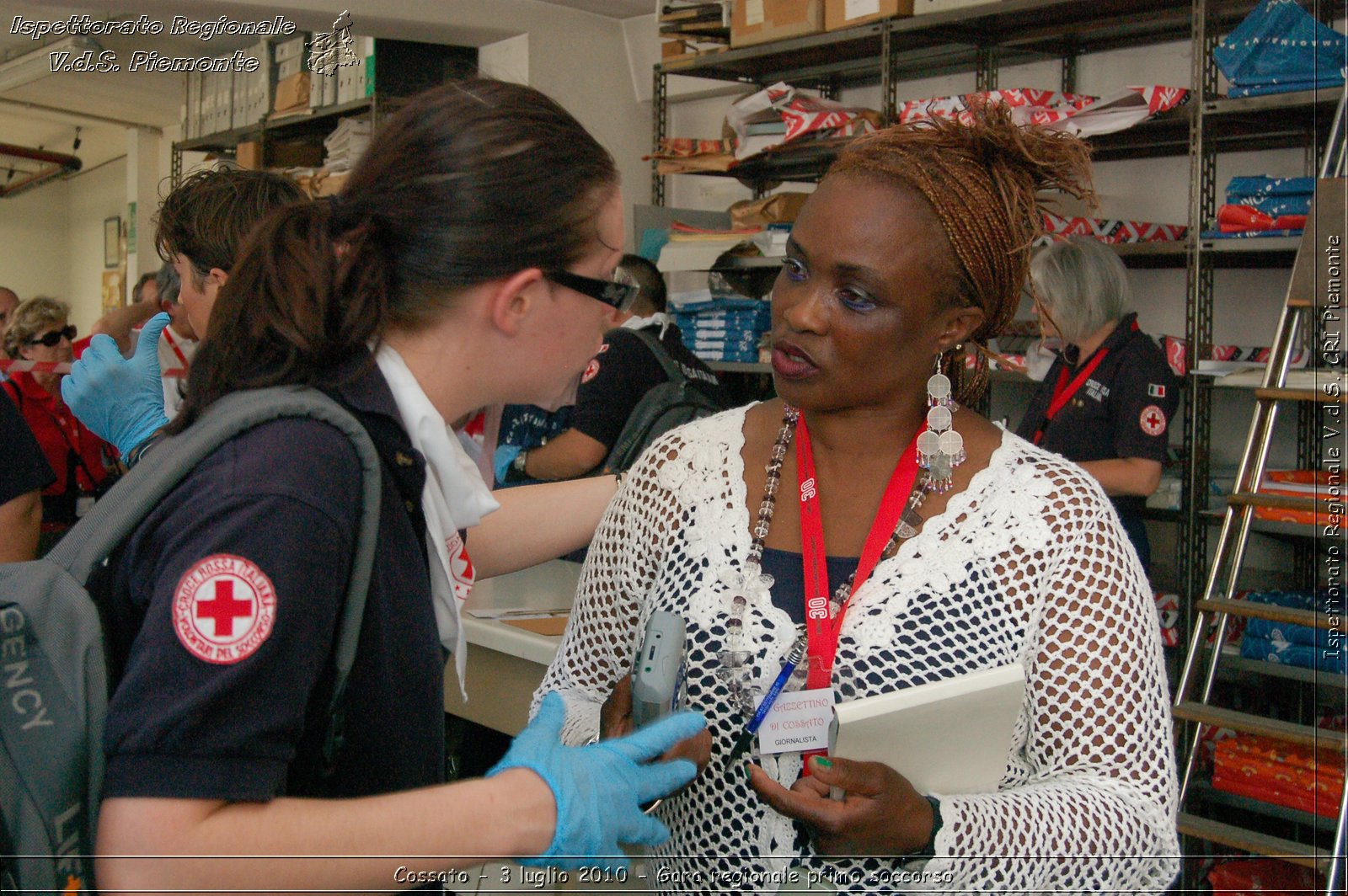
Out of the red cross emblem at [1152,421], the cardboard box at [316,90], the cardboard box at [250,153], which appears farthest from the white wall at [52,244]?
the red cross emblem at [1152,421]

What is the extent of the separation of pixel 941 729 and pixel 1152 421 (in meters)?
2.46

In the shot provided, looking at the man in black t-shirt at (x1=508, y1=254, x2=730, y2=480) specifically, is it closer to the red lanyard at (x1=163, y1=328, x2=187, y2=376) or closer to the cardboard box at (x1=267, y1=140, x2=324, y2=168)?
the red lanyard at (x1=163, y1=328, x2=187, y2=376)

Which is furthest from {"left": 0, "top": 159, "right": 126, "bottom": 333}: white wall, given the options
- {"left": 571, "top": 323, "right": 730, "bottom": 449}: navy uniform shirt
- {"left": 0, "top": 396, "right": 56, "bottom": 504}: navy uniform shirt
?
{"left": 0, "top": 396, "right": 56, "bottom": 504}: navy uniform shirt

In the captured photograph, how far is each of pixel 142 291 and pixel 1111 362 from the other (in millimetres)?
5784

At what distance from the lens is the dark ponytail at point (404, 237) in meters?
0.98

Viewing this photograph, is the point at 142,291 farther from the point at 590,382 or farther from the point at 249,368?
the point at 249,368

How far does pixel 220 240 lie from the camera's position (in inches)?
84.5

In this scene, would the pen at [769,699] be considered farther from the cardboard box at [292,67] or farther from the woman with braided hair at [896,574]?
the cardboard box at [292,67]

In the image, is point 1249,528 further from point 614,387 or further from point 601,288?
point 601,288

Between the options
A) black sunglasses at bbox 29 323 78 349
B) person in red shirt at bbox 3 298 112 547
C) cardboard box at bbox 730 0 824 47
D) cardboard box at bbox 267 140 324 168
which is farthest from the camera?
cardboard box at bbox 267 140 324 168

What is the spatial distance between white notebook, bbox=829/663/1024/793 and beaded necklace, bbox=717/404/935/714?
0.16 m

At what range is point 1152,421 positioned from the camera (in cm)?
334

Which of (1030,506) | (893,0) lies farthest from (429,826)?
(893,0)

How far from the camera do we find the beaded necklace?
1.34 m
